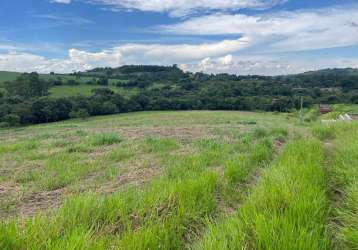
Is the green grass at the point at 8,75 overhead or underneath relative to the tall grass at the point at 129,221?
overhead

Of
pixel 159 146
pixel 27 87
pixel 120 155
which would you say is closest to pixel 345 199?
pixel 120 155

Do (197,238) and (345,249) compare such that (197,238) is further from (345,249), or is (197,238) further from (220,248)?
(345,249)

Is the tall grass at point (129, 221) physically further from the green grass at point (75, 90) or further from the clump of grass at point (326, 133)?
the green grass at point (75, 90)

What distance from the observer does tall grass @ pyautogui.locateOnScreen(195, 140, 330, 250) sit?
2.56 m

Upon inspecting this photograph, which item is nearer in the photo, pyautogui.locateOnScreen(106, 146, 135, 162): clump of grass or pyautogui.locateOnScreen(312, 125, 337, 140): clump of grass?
pyautogui.locateOnScreen(106, 146, 135, 162): clump of grass

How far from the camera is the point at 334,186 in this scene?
4.64 metres

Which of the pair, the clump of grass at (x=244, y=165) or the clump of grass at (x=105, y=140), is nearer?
the clump of grass at (x=244, y=165)

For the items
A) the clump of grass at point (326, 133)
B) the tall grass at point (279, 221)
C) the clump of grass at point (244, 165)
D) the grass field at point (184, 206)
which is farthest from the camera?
the clump of grass at point (326, 133)

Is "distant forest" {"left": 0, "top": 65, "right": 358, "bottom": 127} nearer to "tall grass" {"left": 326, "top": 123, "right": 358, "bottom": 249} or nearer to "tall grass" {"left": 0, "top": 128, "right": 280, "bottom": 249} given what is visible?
"tall grass" {"left": 0, "top": 128, "right": 280, "bottom": 249}

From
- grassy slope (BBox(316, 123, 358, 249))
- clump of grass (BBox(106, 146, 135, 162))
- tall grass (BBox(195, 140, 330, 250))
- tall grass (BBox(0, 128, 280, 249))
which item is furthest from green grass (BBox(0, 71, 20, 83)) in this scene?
tall grass (BBox(195, 140, 330, 250))

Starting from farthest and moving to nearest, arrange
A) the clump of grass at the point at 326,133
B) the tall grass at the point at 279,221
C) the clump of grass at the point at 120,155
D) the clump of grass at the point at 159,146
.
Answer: the clump of grass at the point at 326,133, the clump of grass at the point at 159,146, the clump of grass at the point at 120,155, the tall grass at the point at 279,221

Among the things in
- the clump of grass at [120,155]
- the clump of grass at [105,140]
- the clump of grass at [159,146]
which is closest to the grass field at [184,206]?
the clump of grass at [120,155]

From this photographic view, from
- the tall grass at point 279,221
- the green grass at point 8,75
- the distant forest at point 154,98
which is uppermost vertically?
the green grass at point 8,75

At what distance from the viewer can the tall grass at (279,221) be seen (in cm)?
256
